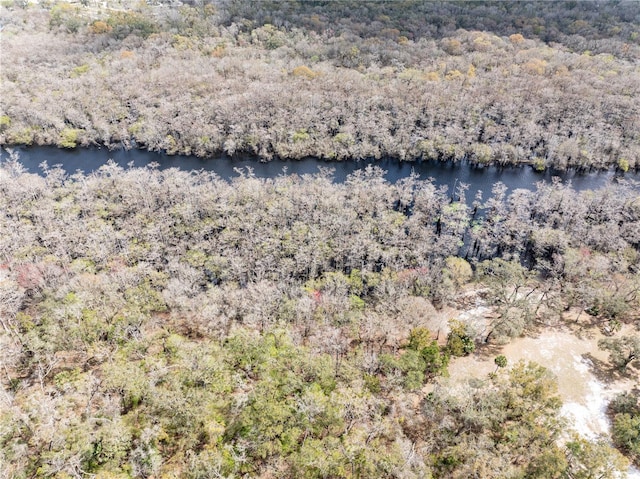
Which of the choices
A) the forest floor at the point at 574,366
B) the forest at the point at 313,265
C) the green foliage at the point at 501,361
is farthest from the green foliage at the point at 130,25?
the green foliage at the point at 501,361

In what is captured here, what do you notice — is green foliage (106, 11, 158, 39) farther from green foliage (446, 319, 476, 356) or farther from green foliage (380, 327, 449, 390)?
green foliage (446, 319, 476, 356)

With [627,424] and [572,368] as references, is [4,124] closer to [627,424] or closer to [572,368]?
[572,368]

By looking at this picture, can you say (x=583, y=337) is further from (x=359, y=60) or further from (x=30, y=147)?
(x=30, y=147)

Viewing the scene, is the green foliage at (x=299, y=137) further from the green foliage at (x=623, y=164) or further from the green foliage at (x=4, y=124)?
the green foliage at (x=4, y=124)

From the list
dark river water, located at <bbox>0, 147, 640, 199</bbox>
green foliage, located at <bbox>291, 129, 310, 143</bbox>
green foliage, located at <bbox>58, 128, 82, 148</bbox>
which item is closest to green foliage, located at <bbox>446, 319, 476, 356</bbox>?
dark river water, located at <bbox>0, 147, 640, 199</bbox>

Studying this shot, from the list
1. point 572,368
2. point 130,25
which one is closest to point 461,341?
point 572,368

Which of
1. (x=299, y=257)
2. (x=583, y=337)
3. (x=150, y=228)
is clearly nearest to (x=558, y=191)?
(x=583, y=337)
